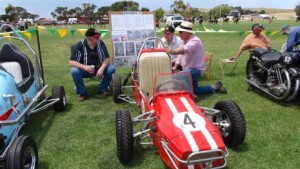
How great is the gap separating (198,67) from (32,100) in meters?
3.53

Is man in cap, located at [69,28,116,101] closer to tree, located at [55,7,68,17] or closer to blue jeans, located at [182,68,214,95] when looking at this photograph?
blue jeans, located at [182,68,214,95]

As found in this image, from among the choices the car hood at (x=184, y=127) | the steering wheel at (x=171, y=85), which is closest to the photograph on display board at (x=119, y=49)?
the steering wheel at (x=171, y=85)

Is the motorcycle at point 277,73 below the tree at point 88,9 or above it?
below

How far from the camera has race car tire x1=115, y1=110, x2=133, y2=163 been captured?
392 cm

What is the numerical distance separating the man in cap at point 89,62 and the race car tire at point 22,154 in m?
3.29

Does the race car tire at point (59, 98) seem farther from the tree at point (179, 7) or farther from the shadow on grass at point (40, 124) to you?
the tree at point (179, 7)

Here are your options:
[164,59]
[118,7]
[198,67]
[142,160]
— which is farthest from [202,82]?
[118,7]

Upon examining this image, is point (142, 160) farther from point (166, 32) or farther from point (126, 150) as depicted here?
point (166, 32)

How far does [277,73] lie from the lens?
21.7 feet

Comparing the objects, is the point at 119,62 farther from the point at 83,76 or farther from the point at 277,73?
the point at 277,73

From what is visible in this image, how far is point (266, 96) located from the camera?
23.8 ft

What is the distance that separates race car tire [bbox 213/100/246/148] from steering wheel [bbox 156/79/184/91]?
28.2 inches

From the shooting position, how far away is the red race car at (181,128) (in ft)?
11.0

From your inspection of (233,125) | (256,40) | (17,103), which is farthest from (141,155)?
(256,40)
